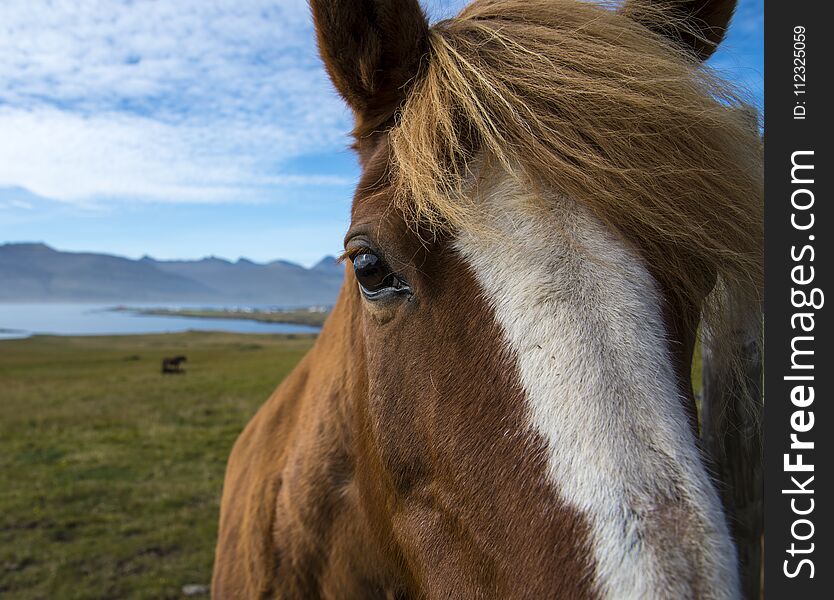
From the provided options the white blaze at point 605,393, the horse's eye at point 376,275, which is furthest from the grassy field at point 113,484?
the horse's eye at point 376,275

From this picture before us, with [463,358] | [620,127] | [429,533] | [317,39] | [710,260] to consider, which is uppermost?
[317,39]

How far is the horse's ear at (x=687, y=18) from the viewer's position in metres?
1.89

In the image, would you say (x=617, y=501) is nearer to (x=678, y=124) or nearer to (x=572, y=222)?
(x=572, y=222)

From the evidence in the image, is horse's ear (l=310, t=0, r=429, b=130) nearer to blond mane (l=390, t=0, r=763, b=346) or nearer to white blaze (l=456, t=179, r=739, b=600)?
blond mane (l=390, t=0, r=763, b=346)

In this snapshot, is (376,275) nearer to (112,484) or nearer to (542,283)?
(542,283)

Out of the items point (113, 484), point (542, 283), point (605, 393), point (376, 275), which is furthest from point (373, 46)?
point (113, 484)

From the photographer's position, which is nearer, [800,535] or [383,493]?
[800,535]

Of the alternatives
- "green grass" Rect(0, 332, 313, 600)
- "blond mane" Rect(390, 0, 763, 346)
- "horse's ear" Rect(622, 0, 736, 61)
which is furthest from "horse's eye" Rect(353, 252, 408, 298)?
"green grass" Rect(0, 332, 313, 600)

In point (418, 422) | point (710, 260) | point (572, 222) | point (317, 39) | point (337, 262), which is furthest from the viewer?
point (337, 262)

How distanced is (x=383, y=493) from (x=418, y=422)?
46cm

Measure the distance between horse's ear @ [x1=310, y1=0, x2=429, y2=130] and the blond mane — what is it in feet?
0.33

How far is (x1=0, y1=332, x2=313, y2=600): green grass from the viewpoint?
23.1 ft

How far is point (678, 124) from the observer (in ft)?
5.06

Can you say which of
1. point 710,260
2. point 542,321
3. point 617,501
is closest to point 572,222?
point 542,321
